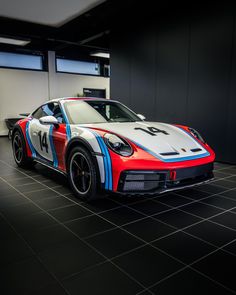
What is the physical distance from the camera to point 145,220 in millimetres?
2389

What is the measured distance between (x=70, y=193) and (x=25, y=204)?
563 mm

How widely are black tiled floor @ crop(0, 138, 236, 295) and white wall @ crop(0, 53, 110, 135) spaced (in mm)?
7390

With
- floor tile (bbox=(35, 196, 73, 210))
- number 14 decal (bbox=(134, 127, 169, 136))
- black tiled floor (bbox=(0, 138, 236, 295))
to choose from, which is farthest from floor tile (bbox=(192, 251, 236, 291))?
floor tile (bbox=(35, 196, 73, 210))

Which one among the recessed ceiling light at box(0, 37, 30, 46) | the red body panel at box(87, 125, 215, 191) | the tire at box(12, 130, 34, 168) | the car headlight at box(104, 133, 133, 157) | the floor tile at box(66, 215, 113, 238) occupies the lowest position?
the floor tile at box(66, 215, 113, 238)

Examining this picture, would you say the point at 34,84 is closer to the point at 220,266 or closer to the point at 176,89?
the point at 176,89

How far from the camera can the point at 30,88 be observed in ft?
33.5

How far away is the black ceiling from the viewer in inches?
250

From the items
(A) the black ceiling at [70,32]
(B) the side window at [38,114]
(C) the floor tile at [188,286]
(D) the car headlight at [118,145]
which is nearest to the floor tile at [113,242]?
(C) the floor tile at [188,286]

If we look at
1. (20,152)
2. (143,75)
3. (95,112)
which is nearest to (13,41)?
(143,75)

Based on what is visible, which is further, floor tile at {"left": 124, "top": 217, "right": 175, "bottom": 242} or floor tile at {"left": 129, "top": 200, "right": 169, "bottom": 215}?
floor tile at {"left": 129, "top": 200, "right": 169, "bottom": 215}

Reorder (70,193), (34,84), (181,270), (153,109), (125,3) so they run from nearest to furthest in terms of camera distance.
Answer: (181,270) → (70,193) → (125,3) → (153,109) → (34,84)

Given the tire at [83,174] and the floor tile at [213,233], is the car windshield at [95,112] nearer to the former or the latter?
the tire at [83,174]

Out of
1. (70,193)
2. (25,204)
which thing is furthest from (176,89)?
(25,204)

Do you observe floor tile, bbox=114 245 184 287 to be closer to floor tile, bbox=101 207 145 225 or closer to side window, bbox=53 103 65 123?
floor tile, bbox=101 207 145 225
